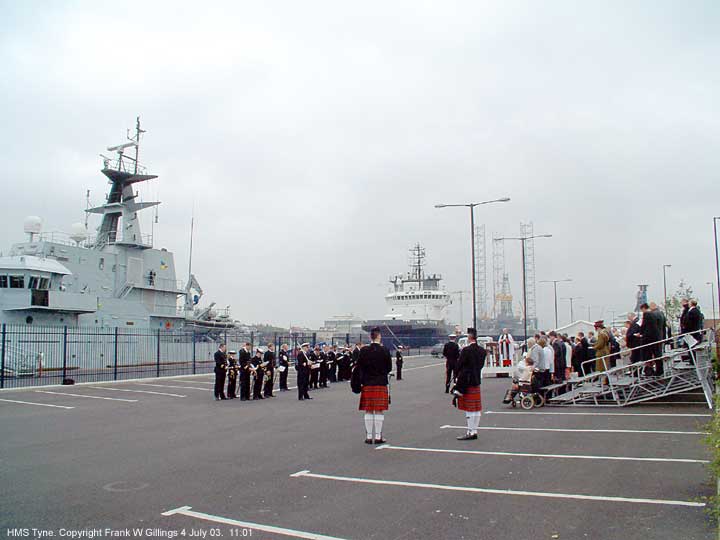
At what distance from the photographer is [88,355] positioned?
27.2 m

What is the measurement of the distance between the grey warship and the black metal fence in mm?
2021

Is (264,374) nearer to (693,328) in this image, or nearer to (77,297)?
(693,328)

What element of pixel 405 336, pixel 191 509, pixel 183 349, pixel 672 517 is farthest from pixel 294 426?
pixel 405 336

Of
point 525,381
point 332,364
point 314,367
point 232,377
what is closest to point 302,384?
point 232,377

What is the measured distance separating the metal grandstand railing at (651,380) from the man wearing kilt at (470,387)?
5139mm

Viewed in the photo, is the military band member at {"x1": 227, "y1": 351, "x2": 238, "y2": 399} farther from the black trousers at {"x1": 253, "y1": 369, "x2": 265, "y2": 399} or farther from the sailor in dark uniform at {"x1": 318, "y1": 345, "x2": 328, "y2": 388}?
the sailor in dark uniform at {"x1": 318, "y1": 345, "x2": 328, "y2": 388}

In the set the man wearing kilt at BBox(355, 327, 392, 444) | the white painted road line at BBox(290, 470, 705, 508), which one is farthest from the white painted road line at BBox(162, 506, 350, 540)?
Answer: the man wearing kilt at BBox(355, 327, 392, 444)

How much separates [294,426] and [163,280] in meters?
33.7

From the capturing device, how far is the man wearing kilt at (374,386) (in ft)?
30.8

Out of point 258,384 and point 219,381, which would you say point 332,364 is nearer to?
point 258,384

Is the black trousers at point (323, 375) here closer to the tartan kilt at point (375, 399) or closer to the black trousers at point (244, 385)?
the black trousers at point (244, 385)

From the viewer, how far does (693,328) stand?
14570mm

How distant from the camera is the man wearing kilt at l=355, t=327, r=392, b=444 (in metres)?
9.39

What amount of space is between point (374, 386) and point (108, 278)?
33364mm
